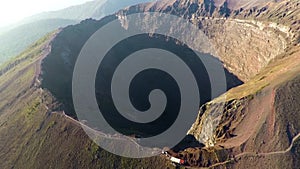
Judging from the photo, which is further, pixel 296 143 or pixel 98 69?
pixel 98 69

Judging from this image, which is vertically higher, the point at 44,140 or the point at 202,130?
the point at 202,130

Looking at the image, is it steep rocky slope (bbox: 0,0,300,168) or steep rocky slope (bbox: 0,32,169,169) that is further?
steep rocky slope (bbox: 0,32,169,169)

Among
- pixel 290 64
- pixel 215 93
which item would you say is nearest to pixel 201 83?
pixel 215 93

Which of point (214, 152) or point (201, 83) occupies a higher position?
point (214, 152)

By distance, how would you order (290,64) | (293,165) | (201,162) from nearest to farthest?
(293,165) → (201,162) → (290,64)

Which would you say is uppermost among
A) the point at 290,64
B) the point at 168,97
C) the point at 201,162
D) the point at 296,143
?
the point at 290,64

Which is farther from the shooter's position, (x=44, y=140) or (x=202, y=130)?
(x=202, y=130)

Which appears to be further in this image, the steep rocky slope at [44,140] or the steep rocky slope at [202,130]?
the steep rocky slope at [44,140]

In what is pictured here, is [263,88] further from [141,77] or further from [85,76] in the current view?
[141,77]

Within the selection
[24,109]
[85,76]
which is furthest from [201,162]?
[85,76]

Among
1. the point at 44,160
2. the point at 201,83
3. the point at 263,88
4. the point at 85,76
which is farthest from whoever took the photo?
the point at 201,83
